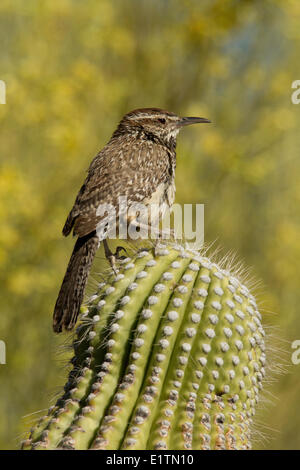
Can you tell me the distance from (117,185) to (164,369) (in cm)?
137

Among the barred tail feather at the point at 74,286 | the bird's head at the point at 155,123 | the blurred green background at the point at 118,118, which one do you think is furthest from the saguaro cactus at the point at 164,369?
the blurred green background at the point at 118,118

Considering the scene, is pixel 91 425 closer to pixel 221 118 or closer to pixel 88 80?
pixel 88 80

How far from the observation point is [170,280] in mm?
2215

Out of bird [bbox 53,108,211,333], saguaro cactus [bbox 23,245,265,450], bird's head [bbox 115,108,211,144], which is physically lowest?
saguaro cactus [bbox 23,245,265,450]

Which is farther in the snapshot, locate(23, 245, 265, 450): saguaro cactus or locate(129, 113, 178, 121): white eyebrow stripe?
locate(129, 113, 178, 121): white eyebrow stripe

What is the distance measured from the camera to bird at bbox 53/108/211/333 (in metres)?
2.71

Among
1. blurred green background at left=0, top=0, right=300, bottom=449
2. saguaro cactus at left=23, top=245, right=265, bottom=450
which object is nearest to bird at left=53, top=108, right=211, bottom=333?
saguaro cactus at left=23, top=245, right=265, bottom=450

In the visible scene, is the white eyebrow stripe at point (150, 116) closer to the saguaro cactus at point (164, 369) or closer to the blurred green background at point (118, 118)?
the blurred green background at point (118, 118)

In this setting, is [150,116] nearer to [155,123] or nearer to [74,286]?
→ [155,123]

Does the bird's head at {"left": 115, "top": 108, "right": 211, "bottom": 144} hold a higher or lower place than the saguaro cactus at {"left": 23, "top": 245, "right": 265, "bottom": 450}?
higher

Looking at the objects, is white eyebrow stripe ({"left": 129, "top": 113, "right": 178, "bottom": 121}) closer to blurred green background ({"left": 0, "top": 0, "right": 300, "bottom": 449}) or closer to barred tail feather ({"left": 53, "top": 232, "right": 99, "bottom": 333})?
barred tail feather ({"left": 53, "top": 232, "right": 99, "bottom": 333})

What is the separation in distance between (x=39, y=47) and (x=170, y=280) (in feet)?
14.0

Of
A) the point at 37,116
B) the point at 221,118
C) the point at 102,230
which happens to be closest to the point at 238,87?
the point at 221,118

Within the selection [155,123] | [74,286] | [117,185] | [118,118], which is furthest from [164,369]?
[118,118]
